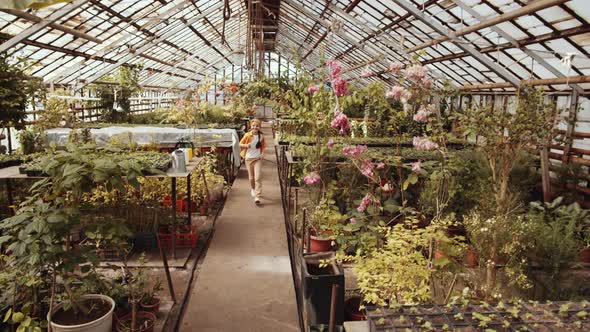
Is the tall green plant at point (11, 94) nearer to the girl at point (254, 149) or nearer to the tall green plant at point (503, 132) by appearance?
the girl at point (254, 149)

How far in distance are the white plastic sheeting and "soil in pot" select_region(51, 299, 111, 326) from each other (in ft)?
13.2

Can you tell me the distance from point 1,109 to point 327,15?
24.9 feet

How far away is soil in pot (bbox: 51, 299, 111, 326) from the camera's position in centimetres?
255

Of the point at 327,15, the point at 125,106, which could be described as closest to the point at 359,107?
the point at 327,15

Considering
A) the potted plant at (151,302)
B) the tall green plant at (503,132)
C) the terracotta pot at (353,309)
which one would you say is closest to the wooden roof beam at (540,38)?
the tall green plant at (503,132)

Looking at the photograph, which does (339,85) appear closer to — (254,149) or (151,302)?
(151,302)

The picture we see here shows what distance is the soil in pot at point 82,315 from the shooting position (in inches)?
101

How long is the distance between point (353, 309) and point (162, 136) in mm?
5017

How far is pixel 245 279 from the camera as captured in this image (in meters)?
3.78

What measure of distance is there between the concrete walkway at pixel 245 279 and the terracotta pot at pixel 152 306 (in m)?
0.23

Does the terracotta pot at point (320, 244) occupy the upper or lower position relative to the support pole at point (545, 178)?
lower

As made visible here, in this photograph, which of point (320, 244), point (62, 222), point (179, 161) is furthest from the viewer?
point (320, 244)

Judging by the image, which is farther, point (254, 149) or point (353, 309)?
point (254, 149)

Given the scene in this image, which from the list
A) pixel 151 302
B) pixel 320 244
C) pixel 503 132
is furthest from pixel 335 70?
pixel 151 302
